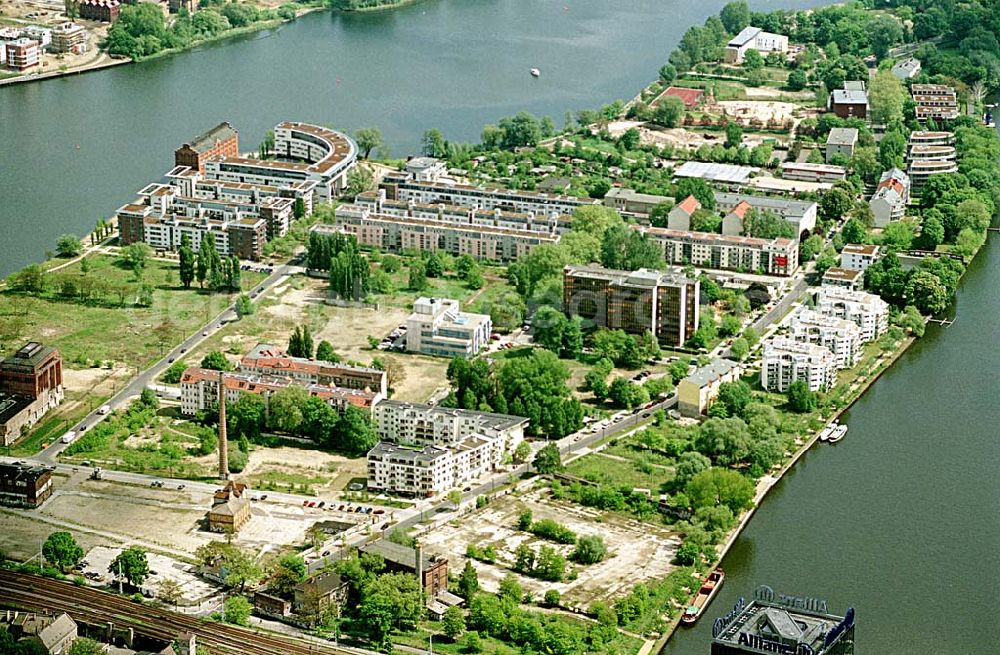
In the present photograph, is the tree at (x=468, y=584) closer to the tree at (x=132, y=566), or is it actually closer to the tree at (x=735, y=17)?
the tree at (x=132, y=566)

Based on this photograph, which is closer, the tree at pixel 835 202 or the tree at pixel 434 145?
the tree at pixel 835 202

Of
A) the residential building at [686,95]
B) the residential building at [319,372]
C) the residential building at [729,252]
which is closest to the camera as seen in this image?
the residential building at [319,372]

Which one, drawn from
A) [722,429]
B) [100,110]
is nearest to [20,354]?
[722,429]

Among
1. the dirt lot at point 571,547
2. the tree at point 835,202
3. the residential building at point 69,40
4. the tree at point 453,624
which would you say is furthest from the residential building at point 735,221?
the residential building at point 69,40

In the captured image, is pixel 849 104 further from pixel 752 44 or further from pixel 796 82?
→ pixel 752 44

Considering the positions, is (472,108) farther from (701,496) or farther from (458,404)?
(701,496)

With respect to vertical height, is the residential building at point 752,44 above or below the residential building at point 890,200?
above

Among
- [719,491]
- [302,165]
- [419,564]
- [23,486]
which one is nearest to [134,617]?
[419,564]
